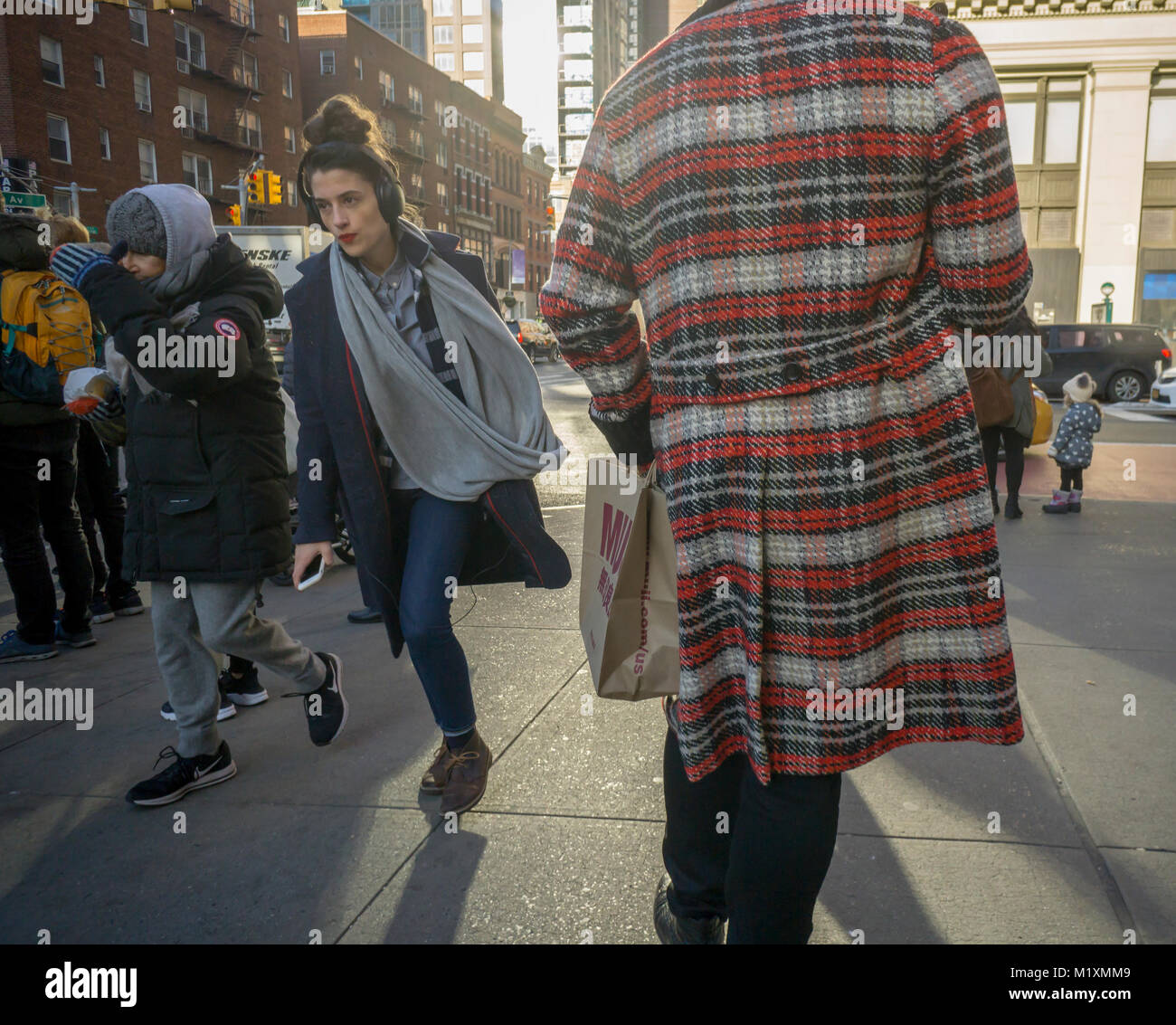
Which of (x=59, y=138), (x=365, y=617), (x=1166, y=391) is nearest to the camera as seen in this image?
(x=365, y=617)

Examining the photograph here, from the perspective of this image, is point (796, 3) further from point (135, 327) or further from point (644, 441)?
point (135, 327)

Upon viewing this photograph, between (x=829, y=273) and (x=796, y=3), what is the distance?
1.50 feet

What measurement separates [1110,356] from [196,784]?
21414 mm

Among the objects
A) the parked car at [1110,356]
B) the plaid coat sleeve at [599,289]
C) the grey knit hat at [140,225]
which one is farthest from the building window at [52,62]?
the plaid coat sleeve at [599,289]

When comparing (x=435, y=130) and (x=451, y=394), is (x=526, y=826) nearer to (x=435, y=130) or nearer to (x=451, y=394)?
(x=451, y=394)

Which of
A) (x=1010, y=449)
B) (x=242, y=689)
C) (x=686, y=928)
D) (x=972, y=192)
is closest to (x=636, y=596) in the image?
(x=686, y=928)

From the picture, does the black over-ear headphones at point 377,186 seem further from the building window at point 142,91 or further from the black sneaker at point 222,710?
the building window at point 142,91

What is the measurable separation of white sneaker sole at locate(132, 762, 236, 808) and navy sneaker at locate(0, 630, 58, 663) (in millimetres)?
1916

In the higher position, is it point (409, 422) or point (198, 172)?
point (198, 172)

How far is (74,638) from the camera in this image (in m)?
5.02

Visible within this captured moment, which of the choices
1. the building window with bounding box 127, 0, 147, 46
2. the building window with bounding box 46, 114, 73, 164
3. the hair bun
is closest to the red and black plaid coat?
the hair bun

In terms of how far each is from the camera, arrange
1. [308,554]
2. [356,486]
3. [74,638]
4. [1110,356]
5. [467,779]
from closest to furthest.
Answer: [356,486] → [308,554] → [467,779] → [74,638] → [1110,356]

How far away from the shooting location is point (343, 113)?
3.06 meters

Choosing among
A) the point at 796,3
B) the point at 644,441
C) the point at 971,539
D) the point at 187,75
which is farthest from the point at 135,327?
the point at 187,75
